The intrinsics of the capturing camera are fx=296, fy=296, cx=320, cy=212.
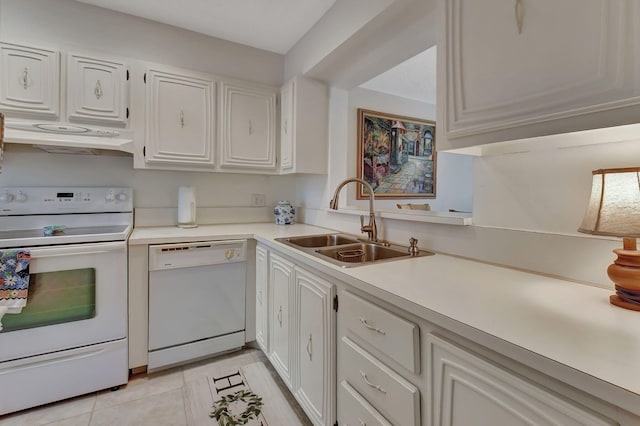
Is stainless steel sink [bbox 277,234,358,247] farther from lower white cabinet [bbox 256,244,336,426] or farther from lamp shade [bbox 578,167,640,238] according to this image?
lamp shade [bbox 578,167,640,238]

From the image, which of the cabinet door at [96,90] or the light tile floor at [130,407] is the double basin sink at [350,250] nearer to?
the light tile floor at [130,407]

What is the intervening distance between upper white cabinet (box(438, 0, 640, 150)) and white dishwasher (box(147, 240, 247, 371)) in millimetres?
1570

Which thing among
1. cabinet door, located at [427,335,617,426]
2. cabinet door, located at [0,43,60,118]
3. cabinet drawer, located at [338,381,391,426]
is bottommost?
cabinet drawer, located at [338,381,391,426]

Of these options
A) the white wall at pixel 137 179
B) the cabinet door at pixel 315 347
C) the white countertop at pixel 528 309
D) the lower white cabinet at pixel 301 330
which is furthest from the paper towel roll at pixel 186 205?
the white countertop at pixel 528 309

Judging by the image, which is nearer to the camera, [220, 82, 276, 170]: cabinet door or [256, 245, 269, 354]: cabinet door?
[256, 245, 269, 354]: cabinet door

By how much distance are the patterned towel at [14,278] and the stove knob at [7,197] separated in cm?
63

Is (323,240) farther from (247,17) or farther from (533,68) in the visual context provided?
(247,17)

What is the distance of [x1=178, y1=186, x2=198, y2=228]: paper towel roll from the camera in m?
2.27

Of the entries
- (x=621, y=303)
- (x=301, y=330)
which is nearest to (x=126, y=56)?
(x=301, y=330)

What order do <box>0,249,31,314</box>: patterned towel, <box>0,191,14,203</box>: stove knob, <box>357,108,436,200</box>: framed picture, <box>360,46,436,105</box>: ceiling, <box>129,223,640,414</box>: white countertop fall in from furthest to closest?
<box>357,108,436,200</box>: framed picture
<box>360,46,436,105</box>: ceiling
<box>0,191,14,203</box>: stove knob
<box>0,249,31,314</box>: patterned towel
<box>129,223,640,414</box>: white countertop

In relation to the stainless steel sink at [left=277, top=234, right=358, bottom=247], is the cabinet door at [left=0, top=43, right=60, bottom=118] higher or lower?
higher

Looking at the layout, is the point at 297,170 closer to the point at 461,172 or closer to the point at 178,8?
the point at 178,8

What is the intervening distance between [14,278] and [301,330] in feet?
4.70

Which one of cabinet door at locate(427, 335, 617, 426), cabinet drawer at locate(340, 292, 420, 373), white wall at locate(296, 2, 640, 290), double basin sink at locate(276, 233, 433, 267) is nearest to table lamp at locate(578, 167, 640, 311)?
white wall at locate(296, 2, 640, 290)
